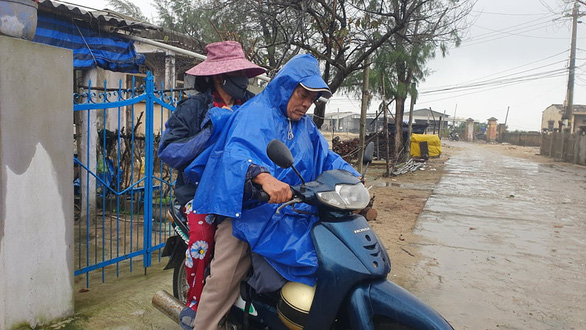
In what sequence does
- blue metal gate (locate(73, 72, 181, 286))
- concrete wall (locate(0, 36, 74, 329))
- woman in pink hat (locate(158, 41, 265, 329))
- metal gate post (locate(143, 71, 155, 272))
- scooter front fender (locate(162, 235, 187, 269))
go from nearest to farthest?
woman in pink hat (locate(158, 41, 265, 329)), concrete wall (locate(0, 36, 74, 329)), scooter front fender (locate(162, 235, 187, 269)), blue metal gate (locate(73, 72, 181, 286)), metal gate post (locate(143, 71, 155, 272))

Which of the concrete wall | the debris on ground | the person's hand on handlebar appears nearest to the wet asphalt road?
the person's hand on handlebar

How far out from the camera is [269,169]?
2.06 metres

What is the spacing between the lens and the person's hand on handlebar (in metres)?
1.87

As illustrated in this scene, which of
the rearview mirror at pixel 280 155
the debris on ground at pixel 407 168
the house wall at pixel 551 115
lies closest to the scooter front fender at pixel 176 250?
the rearview mirror at pixel 280 155

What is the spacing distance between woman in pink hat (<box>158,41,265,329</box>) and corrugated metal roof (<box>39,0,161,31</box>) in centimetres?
397

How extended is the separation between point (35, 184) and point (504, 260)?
4920 millimetres

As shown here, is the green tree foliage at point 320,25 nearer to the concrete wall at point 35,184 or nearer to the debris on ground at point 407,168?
the concrete wall at point 35,184

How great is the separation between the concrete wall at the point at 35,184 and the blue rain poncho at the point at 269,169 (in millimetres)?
1041

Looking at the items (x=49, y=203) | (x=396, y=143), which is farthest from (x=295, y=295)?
(x=396, y=143)

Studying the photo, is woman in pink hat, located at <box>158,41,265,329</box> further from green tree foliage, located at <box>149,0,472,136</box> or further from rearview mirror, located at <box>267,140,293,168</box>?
green tree foliage, located at <box>149,0,472,136</box>

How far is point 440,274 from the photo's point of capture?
470 centimetres

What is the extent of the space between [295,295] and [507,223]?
6.39 m

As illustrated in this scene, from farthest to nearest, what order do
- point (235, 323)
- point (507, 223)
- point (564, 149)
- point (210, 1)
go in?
1. point (564, 149)
2. point (210, 1)
3. point (507, 223)
4. point (235, 323)

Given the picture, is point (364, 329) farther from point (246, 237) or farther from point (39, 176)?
point (39, 176)
